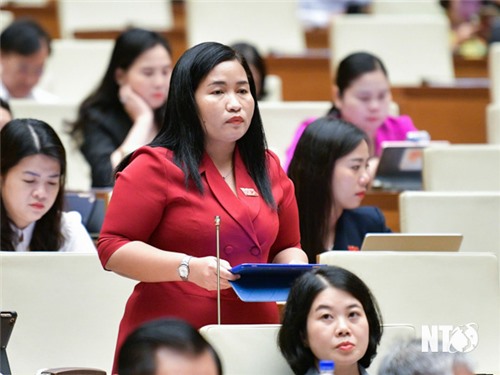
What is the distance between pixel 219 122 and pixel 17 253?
0.58m

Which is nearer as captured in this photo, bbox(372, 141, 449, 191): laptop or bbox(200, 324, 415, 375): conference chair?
bbox(200, 324, 415, 375): conference chair

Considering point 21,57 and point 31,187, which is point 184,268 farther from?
point 21,57

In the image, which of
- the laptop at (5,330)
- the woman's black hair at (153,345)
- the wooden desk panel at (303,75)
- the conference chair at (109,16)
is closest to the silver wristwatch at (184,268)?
the laptop at (5,330)

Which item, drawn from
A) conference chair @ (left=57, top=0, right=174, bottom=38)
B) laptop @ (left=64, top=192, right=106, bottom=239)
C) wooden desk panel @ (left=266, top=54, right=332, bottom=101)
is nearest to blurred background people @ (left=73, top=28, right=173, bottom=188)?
laptop @ (left=64, top=192, right=106, bottom=239)

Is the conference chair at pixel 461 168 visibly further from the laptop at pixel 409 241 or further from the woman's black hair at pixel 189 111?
the woman's black hair at pixel 189 111

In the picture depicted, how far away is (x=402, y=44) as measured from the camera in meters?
4.64

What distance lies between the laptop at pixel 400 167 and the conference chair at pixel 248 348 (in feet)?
4.20

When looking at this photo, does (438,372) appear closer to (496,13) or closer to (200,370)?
(200,370)

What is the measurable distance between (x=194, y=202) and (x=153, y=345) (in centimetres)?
66

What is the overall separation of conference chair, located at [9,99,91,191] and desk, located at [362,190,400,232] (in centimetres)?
91

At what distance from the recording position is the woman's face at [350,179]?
285 centimetres

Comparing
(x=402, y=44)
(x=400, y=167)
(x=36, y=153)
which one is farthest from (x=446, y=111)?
(x=36, y=153)

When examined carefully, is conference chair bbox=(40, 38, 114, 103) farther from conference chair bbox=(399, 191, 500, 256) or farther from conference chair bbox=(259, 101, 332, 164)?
conference chair bbox=(399, 191, 500, 256)

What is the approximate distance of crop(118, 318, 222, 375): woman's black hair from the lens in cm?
149
